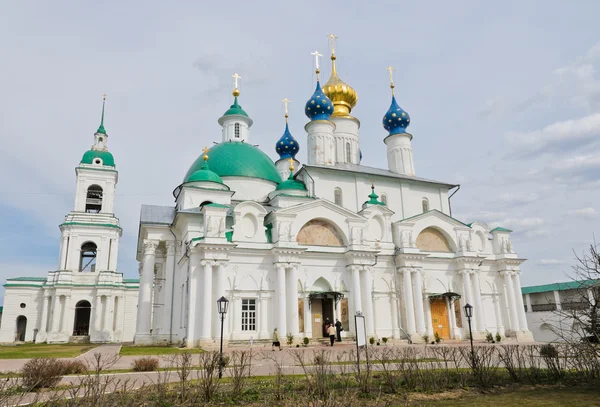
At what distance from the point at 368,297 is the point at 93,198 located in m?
29.0

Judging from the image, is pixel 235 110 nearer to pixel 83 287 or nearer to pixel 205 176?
pixel 205 176

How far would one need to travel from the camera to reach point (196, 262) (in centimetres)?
2238

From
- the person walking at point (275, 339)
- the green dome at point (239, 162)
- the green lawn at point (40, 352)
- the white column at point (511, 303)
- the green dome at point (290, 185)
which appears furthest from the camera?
the green dome at point (239, 162)

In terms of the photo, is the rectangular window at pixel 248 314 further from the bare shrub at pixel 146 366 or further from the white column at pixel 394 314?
the bare shrub at pixel 146 366

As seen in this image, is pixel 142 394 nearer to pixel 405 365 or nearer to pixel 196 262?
pixel 405 365

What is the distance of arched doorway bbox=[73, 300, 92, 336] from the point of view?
3886 cm

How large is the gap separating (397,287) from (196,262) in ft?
39.2

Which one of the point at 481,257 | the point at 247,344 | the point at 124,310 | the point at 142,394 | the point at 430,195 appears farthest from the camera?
the point at 124,310

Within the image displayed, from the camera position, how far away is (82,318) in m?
40.8

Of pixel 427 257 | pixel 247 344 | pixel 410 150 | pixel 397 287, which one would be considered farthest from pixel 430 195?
pixel 247 344

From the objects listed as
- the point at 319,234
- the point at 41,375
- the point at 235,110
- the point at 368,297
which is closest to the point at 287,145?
the point at 235,110

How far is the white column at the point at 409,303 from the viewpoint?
83.3 feet

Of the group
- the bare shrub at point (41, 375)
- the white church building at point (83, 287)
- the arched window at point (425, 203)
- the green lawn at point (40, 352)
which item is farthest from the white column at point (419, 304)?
the white church building at point (83, 287)

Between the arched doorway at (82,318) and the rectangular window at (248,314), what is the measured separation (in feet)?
74.2
